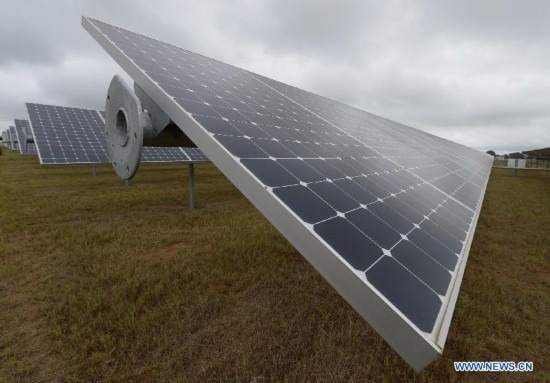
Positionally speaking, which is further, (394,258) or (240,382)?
(240,382)

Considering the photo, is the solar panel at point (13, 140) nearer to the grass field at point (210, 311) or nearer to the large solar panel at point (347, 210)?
the grass field at point (210, 311)

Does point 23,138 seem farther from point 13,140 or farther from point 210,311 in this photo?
point 210,311

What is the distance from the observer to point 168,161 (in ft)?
60.4

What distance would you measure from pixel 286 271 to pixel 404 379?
3.58 m

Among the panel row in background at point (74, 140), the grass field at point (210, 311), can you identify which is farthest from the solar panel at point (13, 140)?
the grass field at point (210, 311)

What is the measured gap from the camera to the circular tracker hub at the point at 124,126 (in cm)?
616

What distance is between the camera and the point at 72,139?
19594 millimetres

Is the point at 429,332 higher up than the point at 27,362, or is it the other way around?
the point at 429,332

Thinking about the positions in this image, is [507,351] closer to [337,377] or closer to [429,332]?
[337,377]

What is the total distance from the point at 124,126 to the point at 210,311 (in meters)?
5.29

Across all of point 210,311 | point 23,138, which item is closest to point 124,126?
point 210,311

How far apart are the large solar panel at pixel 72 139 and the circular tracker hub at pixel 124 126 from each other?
762 cm

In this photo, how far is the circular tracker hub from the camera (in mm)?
6156

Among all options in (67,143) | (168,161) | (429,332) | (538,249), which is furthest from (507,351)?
(67,143)
